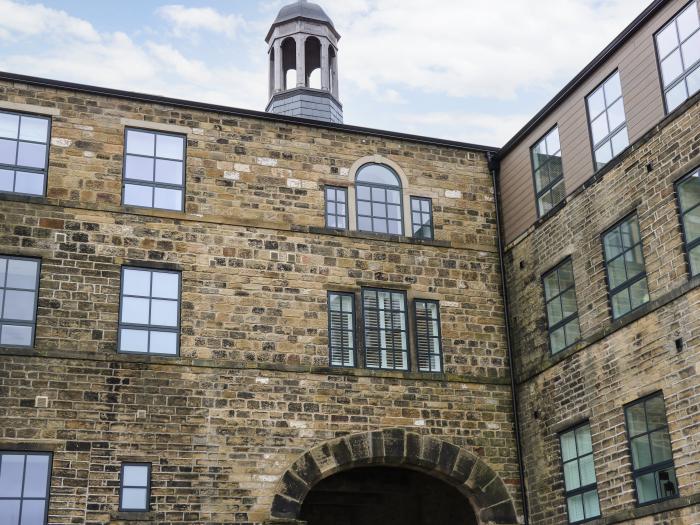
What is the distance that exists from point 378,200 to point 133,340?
4.94m

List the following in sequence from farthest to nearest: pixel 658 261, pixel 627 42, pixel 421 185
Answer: pixel 421 185 → pixel 627 42 → pixel 658 261

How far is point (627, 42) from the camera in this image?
1517 cm

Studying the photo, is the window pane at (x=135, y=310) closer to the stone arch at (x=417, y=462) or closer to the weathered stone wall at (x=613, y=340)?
the stone arch at (x=417, y=462)

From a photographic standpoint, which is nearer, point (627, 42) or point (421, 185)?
point (627, 42)

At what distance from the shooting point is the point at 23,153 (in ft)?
51.9

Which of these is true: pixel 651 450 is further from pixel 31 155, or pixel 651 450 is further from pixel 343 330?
pixel 31 155

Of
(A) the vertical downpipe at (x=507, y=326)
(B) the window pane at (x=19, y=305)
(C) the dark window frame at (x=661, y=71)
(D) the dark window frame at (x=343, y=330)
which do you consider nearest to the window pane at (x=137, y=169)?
(B) the window pane at (x=19, y=305)

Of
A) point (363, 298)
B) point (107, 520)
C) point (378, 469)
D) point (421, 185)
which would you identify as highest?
point (421, 185)

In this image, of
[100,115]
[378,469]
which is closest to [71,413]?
[100,115]

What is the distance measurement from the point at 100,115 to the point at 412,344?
20.5 ft

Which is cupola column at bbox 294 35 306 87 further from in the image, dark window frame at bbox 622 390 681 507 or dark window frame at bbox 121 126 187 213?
dark window frame at bbox 622 390 681 507

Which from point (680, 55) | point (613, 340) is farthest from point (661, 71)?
point (613, 340)

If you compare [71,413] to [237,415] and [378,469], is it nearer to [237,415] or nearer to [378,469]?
[237,415]

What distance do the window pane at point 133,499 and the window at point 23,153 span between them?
475cm
